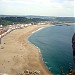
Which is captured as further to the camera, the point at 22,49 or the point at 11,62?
the point at 22,49

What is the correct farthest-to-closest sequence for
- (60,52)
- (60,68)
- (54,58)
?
(60,52), (54,58), (60,68)

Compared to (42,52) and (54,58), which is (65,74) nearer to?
(54,58)

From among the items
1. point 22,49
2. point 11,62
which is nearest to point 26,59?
point 11,62

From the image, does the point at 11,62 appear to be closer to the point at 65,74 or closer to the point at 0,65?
the point at 0,65

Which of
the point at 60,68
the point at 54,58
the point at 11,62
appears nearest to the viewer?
the point at 60,68

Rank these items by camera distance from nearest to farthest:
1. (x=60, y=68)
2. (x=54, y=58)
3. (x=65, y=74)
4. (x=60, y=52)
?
(x=65, y=74) → (x=60, y=68) → (x=54, y=58) → (x=60, y=52)

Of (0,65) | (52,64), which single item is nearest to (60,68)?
(52,64)

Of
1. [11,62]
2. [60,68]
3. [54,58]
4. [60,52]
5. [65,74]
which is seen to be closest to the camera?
[65,74]

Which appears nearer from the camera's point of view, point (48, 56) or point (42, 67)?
point (42, 67)

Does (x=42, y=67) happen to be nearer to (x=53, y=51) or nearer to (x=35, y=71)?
(x=35, y=71)
